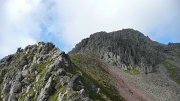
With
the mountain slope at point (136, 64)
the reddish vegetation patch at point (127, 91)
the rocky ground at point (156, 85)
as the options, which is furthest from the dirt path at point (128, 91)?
the rocky ground at point (156, 85)

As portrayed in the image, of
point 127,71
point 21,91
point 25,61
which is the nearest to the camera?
point 21,91

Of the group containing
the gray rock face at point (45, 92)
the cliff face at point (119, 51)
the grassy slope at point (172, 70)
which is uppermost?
the cliff face at point (119, 51)

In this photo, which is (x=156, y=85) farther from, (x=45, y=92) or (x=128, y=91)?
(x=45, y=92)

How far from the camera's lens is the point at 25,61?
4109 inches

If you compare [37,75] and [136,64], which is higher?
[136,64]

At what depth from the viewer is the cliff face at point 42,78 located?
79875 mm

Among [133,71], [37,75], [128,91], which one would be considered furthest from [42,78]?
[133,71]

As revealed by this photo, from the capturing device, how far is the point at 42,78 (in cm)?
8812

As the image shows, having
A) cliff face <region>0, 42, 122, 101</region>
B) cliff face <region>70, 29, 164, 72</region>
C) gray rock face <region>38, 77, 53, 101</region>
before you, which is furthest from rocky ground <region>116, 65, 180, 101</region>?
gray rock face <region>38, 77, 53, 101</region>

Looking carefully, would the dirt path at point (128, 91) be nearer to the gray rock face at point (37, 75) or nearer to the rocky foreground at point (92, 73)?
the rocky foreground at point (92, 73)

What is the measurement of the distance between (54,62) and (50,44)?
21.3 m


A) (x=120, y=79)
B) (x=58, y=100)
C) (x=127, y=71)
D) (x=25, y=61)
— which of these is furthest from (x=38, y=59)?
(x=127, y=71)

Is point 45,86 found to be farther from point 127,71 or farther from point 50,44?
point 127,71

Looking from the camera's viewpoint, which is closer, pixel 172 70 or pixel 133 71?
pixel 133 71
